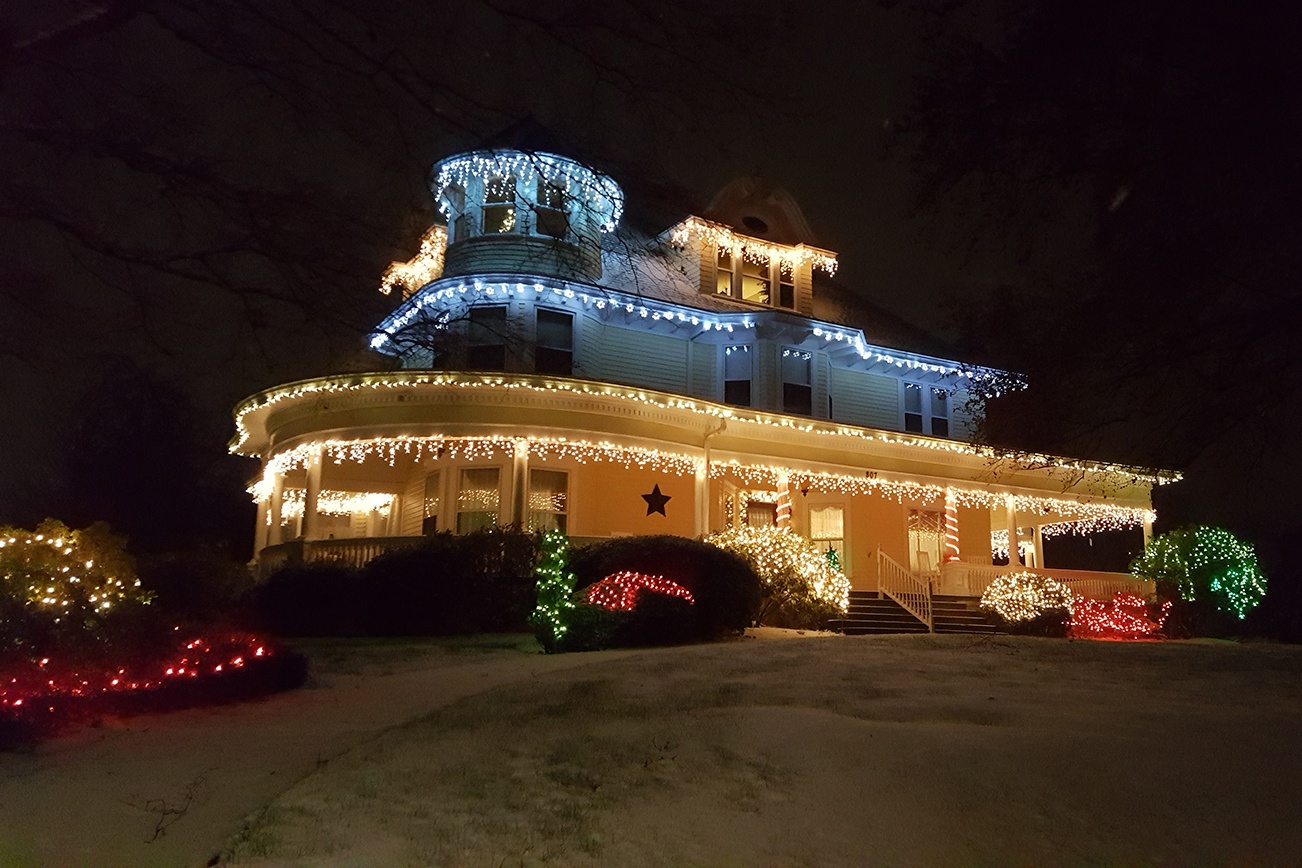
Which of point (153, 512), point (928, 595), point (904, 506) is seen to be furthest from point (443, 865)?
point (153, 512)

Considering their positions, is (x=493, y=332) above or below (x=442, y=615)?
above

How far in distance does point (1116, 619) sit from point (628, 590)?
1189 centimetres

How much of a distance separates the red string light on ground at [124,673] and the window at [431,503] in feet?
35.8

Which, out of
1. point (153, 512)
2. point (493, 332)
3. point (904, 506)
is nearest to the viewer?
point (493, 332)

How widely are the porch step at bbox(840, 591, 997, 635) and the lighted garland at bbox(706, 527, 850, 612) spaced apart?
0.89 m

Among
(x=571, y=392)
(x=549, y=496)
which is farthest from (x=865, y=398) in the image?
(x=571, y=392)

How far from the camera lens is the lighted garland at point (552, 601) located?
502 inches

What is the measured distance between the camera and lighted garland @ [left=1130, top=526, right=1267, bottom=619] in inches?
870

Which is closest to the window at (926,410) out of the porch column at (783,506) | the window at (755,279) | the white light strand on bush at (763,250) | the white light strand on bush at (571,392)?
the white light strand on bush at (571,392)

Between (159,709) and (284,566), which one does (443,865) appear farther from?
(284,566)

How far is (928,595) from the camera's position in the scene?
749 inches

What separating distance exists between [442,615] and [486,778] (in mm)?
10284

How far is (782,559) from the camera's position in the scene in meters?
17.1

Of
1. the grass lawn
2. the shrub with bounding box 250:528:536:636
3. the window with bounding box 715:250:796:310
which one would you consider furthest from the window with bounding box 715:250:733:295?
the grass lawn
